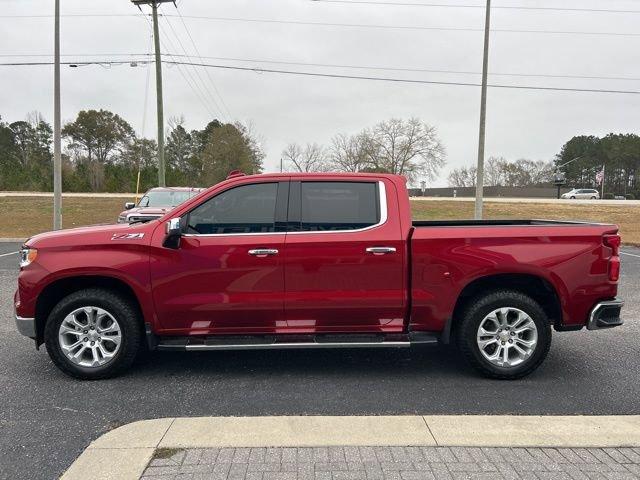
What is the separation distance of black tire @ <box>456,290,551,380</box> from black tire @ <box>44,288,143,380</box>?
2998mm

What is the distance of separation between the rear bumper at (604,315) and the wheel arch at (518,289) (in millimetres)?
268

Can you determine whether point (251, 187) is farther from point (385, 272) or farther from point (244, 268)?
point (385, 272)

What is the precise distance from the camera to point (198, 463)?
8.73 feet

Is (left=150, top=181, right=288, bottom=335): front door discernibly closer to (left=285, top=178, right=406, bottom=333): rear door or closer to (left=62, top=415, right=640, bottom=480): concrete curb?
(left=285, top=178, right=406, bottom=333): rear door

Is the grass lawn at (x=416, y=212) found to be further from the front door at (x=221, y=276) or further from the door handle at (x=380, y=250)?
the front door at (x=221, y=276)

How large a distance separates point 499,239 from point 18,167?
63.0 meters

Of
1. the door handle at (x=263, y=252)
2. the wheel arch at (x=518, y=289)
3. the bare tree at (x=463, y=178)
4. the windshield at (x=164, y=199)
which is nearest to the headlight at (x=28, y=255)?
the door handle at (x=263, y=252)

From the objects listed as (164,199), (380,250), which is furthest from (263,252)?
(164,199)

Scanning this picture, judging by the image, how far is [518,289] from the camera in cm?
418

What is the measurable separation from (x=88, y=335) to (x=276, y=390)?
1.77 meters

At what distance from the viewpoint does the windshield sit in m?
11.8

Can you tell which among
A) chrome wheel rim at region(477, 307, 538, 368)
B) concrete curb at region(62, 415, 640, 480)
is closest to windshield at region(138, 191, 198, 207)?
concrete curb at region(62, 415, 640, 480)

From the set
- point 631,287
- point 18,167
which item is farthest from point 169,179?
point 631,287

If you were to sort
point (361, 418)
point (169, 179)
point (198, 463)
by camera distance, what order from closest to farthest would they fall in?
point (198, 463) < point (361, 418) < point (169, 179)
